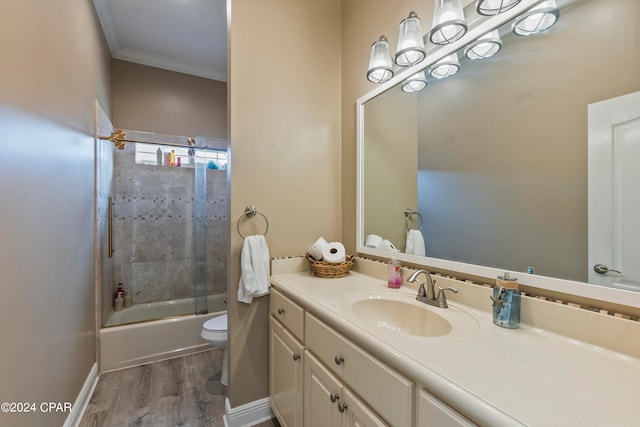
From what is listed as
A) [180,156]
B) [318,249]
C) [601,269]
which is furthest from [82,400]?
[601,269]

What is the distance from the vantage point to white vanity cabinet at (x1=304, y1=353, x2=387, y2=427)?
0.89m

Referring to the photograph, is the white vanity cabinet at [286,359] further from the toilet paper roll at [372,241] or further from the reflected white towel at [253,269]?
the toilet paper roll at [372,241]

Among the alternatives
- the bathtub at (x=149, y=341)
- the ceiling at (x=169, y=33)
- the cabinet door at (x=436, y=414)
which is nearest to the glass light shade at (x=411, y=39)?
the cabinet door at (x=436, y=414)

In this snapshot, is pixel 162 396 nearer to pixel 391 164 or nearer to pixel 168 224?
pixel 168 224

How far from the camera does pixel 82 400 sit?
Result: 68.1 inches

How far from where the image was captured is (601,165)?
84 centimetres

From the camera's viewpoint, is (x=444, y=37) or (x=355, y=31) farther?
(x=355, y=31)

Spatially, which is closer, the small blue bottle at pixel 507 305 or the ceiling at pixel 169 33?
the small blue bottle at pixel 507 305

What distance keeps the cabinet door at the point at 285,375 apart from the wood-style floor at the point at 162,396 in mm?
263

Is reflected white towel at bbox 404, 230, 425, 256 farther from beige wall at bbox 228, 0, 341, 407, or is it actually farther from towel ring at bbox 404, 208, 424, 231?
beige wall at bbox 228, 0, 341, 407

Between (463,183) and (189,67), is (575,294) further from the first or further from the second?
(189,67)

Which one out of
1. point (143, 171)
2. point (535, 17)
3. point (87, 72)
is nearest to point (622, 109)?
point (535, 17)

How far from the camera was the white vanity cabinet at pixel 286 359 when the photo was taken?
130 centimetres

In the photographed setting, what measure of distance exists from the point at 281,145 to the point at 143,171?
2.11 metres
